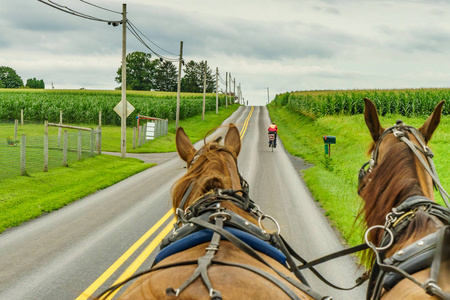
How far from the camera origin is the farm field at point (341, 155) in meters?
10.0

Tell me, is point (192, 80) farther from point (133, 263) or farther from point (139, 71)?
point (133, 263)

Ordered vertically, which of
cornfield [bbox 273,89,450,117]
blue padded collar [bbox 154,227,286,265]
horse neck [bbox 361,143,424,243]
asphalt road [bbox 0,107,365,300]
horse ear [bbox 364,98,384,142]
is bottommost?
asphalt road [bbox 0,107,365,300]

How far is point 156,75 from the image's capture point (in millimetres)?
109812

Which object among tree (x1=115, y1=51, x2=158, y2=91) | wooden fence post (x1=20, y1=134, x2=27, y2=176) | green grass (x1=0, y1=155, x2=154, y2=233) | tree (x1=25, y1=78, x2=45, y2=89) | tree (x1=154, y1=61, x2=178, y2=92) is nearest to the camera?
green grass (x1=0, y1=155, x2=154, y2=233)

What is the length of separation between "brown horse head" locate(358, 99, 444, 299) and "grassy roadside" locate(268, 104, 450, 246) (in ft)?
0.66

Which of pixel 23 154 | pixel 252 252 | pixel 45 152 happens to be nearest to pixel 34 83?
pixel 45 152

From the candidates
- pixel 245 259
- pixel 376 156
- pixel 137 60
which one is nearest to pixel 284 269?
pixel 245 259

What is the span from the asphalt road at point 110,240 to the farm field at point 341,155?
0.46 metres

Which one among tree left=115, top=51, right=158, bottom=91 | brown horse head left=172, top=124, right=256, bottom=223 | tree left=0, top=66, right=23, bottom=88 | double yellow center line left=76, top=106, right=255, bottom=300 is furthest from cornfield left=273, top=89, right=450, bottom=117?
tree left=0, top=66, right=23, bottom=88

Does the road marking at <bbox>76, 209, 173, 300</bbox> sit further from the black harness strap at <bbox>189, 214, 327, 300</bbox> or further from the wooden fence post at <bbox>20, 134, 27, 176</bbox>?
the wooden fence post at <bbox>20, 134, 27, 176</bbox>

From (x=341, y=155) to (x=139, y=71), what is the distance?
90736 mm

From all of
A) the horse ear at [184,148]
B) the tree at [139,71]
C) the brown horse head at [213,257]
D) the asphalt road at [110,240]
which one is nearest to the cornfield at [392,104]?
the asphalt road at [110,240]

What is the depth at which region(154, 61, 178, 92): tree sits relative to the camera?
111875 millimetres

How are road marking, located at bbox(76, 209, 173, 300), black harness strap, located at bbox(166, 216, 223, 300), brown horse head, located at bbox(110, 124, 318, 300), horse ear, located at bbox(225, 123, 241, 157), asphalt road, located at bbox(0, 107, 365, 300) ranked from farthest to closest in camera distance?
asphalt road, located at bbox(0, 107, 365, 300) → road marking, located at bbox(76, 209, 173, 300) → horse ear, located at bbox(225, 123, 241, 157) → brown horse head, located at bbox(110, 124, 318, 300) → black harness strap, located at bbox(166, 216, 223, 300)
